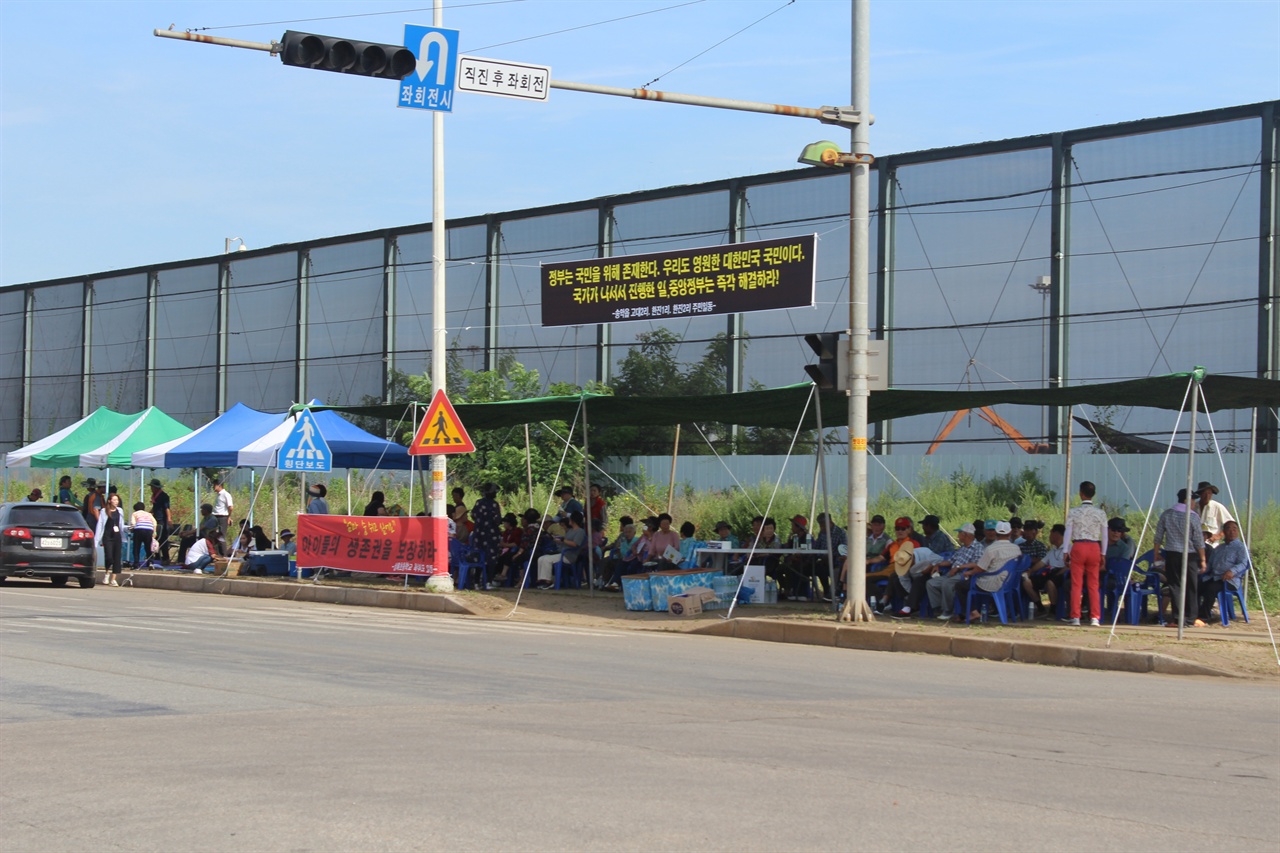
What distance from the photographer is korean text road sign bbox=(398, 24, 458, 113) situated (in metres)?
15.3

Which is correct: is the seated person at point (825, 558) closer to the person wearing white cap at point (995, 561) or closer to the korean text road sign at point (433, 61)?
the person wearing white cap at point (995, 561)

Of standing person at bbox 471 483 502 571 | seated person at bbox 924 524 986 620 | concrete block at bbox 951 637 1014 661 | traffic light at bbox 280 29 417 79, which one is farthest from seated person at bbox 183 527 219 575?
concrete block at bbox 951 637 1014 661

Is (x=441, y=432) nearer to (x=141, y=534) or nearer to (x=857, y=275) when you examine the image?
(x=857, y=275)

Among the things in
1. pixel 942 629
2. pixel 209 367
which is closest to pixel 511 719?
pixel 942 629

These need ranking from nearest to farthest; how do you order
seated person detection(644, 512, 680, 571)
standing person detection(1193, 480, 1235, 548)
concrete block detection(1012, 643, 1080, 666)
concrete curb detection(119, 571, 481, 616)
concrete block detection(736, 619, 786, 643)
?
concrete block detection(1012, 643, 1080, 666)
concrete block detection(736, 619, 786, 643)
standing person detection(1193, 480, 1235, 548)
concrete curb detection(119, 571, 481, 616)
seated person detection(644, 512, 680, 571)

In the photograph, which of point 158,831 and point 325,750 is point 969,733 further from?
point 158,831

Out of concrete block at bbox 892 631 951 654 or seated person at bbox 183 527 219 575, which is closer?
concrete block at bbox 892 631 951 654

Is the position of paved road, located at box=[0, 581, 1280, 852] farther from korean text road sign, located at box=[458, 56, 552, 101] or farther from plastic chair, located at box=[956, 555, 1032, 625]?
korean text road sign, located at box=[458, 56, 552, 101]

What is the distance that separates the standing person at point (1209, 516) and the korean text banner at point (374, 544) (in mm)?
11375

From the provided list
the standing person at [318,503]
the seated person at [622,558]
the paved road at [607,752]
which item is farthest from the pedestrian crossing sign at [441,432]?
the paved road at [607,752]

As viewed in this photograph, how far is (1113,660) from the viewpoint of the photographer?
543 inches

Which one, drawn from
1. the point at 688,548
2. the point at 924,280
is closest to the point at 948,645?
the point at 688,548

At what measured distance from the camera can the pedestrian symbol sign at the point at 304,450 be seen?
23.4 metres

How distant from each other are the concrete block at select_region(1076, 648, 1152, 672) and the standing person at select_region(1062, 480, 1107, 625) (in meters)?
2.24
